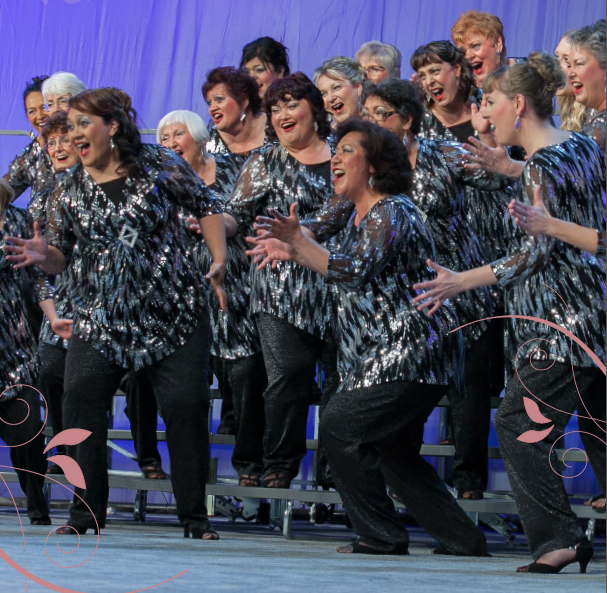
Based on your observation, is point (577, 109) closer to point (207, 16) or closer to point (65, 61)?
point (207, 16)

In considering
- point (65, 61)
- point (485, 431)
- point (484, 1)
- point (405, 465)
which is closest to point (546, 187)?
point (405, 465)

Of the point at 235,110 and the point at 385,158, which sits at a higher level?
the point at 235,110

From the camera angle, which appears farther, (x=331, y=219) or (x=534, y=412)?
(x=331, y=219)

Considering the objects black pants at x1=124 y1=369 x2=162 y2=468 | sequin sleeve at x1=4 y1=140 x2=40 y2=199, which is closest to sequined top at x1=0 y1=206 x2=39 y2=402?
black pants at x1=124 y1=369 x2=162 y2=468

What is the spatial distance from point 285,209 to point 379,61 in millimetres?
1228

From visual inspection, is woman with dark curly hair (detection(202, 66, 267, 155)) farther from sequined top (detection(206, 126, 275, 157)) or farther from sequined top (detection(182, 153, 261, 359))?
sequined top (detection(182, 153, 261, 359))

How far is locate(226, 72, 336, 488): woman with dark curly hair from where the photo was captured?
4332 mm

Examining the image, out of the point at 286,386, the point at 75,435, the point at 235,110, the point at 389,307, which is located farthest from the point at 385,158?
the point at 235,110

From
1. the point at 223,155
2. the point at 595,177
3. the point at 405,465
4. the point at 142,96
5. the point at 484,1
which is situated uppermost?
the point at 484,1

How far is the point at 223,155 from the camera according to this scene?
510 cm

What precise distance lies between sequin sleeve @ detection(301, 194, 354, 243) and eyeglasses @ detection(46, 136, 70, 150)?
1.43 m

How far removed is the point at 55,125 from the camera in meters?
5.18

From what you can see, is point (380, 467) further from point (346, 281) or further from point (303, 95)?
point (303, 95)

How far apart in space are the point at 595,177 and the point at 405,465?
3.45 ft
